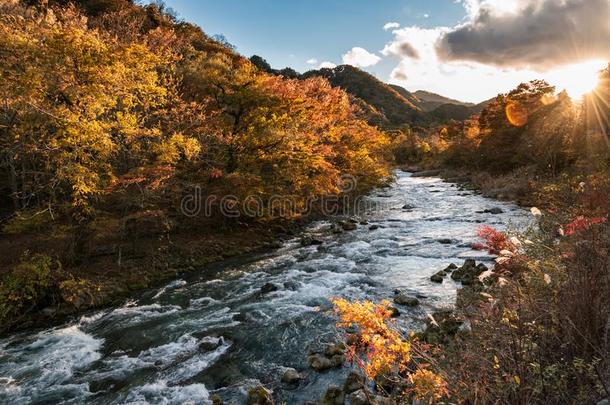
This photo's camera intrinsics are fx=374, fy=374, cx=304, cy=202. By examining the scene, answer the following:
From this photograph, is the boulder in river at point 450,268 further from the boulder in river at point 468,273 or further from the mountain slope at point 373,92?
the mountain slope at point 373,92

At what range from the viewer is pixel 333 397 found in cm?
677

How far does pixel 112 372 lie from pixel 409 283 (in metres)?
9.14

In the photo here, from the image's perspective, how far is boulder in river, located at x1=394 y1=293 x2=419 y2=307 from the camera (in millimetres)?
10938

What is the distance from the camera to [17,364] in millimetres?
8977

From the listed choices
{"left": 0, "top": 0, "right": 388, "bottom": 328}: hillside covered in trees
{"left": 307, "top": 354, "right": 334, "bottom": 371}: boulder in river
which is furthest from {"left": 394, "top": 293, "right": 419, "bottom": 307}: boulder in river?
{"left": 0, "top": 0, "right": 388, "bottom": 328}: hillside covered in trees

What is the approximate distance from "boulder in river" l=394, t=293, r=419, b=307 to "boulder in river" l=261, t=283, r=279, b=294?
13.9ft

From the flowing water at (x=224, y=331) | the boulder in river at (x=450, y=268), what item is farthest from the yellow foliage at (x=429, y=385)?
the boulder in river at (x=450, y=268)

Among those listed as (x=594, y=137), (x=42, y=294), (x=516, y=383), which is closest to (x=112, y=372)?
(x=42, y=294)

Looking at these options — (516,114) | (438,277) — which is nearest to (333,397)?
(438,277)

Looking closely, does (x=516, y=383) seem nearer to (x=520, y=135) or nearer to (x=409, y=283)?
(x=409, y=283)

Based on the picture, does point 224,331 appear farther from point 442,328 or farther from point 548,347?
point 548,347

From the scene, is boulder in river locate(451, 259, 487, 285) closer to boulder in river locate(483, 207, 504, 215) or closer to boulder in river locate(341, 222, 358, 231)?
boulder in river locate(341, 222, 358, 231)

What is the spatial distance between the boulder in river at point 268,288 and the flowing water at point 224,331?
0.72 ft

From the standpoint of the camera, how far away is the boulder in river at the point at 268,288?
42.5 ft
